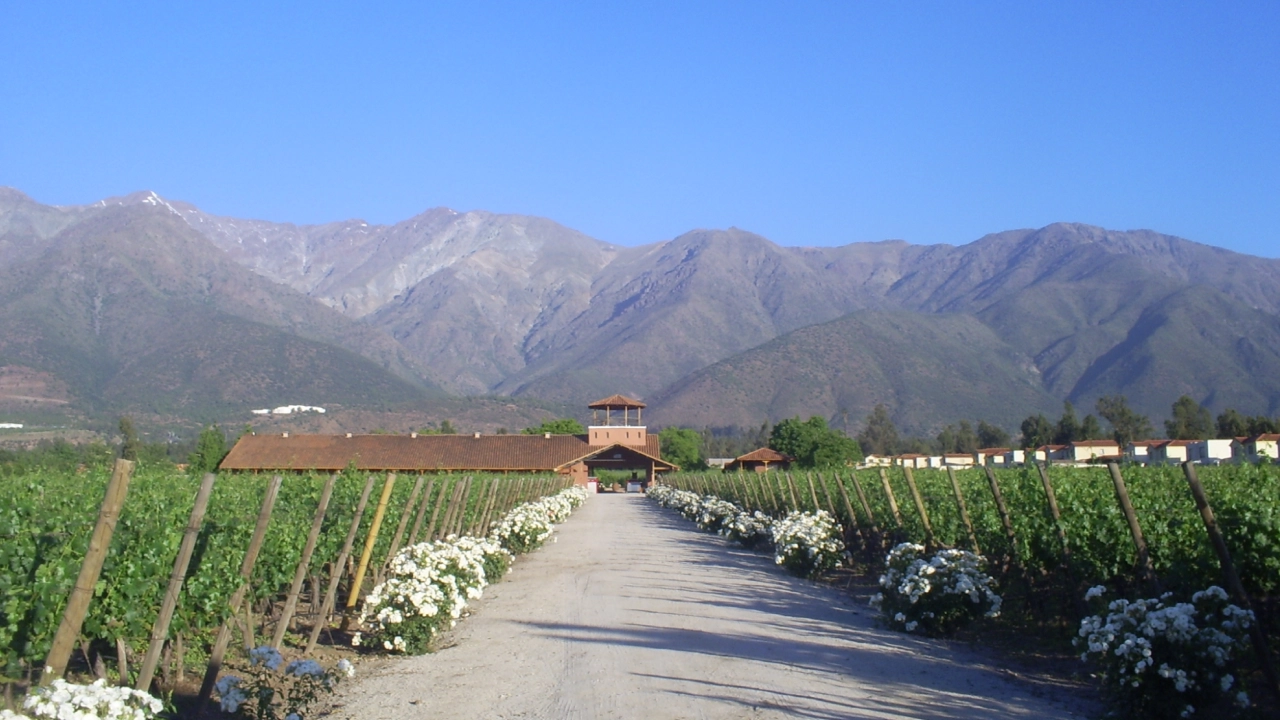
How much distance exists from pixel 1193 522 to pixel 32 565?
8.20 metres

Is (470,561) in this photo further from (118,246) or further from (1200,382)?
(118,246)

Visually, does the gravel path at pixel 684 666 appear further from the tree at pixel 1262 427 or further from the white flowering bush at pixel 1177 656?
the tree at pixel 1262 427

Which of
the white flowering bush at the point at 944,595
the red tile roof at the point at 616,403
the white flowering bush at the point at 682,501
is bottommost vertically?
the white flowering bush at the point at 682,501

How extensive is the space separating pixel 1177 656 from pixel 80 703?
6.17 m

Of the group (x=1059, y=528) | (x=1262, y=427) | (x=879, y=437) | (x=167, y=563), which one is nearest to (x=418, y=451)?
(x=1262, y=427)

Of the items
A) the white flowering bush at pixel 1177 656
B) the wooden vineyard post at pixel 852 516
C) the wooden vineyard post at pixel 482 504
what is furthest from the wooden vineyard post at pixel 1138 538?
the wooden vineyard post at pixel 482 504

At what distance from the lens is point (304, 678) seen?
7258mm

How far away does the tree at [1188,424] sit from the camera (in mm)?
74137

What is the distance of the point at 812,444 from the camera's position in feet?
281

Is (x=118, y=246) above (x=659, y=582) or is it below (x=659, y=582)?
above

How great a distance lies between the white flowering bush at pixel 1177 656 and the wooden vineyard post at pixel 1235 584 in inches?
3.5

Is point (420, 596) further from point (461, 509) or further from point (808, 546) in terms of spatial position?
point (808, 546)

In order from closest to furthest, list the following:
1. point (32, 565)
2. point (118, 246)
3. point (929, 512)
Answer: point (32, 565), point (929, 512), point (118, 246)

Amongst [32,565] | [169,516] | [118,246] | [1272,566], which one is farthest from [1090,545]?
[118,246]
